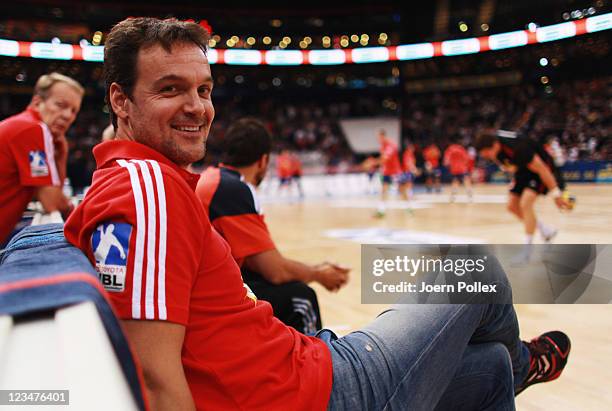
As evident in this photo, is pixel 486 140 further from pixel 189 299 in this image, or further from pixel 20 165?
pixel 189 299

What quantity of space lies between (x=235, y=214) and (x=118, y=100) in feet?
3.02

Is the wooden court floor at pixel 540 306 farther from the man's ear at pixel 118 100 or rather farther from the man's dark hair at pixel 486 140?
the man's ear at pixel 118 100

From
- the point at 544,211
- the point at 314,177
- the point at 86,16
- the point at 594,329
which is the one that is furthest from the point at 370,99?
the point at 594,329

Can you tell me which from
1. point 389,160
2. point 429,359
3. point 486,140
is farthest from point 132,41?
point 389,160

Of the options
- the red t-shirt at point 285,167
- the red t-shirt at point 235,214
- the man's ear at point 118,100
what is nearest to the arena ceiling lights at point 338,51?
the red t-shirt at point 285,167

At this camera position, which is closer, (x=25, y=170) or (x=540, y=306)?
(x=25, y=170)

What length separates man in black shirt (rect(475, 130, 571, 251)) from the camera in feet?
15.8

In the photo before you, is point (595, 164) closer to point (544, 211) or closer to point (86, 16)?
point (544, 211)

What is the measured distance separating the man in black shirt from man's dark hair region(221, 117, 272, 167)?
3.34 meters

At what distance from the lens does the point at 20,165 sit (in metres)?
2.32

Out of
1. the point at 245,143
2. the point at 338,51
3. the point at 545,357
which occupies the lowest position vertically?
the point at 545,357

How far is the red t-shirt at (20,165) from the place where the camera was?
2.32m

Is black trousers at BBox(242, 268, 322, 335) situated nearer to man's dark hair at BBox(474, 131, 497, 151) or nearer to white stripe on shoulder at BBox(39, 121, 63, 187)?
white stripe on shoulder at BBox(39, 121, 63, 187)

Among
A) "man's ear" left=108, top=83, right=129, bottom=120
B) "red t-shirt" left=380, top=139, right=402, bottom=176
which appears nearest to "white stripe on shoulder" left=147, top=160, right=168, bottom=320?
"man's ear" left=108, top=83, right=129, bottom=120
